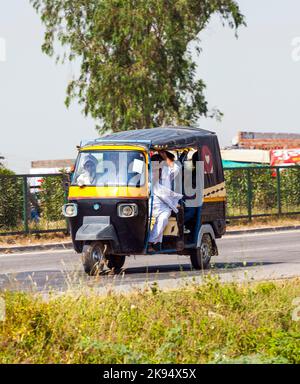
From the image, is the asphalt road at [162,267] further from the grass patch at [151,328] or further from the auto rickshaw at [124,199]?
the grass patch at [151,328]

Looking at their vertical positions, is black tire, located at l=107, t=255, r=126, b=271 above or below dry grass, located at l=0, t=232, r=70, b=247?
above

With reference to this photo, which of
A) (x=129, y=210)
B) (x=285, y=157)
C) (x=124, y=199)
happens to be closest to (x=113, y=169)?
(x=124, y=199)

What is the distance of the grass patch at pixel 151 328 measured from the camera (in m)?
11.0

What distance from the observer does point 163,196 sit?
67.3 ft

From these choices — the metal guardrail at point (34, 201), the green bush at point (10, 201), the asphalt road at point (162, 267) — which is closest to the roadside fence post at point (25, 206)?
the metal guardrail at point (34, 201)

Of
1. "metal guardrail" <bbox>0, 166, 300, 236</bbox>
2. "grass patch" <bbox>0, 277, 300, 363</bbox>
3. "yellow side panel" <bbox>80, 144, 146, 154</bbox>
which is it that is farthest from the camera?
"metal guardrail" <bbox>0, 166, 300, 236</bbox>

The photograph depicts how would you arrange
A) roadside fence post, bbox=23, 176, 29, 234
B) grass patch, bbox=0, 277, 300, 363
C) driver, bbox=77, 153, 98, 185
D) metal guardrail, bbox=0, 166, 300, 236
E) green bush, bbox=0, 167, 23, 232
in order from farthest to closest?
roadside fence post, bbox=23, 176, 29, 234 → metal guardrail, bbox=0, 166, 300, 236 → green bush, bbox=0, 167, 23, 232 → driver, bbox=77, 153, 98, 185 → grass patch, bbox=0, 277, 300, 363

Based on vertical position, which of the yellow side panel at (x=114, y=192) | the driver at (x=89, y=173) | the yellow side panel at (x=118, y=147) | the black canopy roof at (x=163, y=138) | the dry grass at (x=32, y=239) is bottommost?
the dry grass at (x=32, y=239)

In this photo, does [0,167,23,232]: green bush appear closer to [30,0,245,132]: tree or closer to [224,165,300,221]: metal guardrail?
[224,165,300,221]: metal guardrail

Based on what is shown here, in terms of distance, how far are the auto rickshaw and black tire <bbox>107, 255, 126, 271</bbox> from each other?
0.39 metres

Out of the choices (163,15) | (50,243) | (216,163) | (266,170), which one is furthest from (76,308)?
(163,15)

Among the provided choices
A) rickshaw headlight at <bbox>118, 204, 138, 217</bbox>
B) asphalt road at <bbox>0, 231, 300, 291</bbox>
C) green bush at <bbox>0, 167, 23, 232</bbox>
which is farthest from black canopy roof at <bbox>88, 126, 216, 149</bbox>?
green bush at <bbox>0, 167, 23, 232</bbox>

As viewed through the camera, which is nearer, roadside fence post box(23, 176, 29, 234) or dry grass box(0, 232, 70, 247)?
dry grass box(0, 232, 70, 247)

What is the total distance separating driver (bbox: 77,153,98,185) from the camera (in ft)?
68.2
